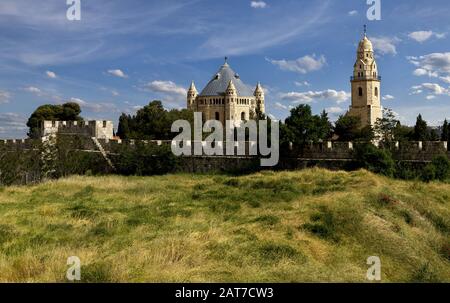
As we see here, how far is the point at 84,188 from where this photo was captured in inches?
749

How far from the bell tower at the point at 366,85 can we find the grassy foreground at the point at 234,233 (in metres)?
39.3

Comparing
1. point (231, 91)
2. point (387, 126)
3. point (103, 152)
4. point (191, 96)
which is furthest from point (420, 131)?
point (191, 96)

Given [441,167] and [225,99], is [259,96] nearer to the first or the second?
[225,99]

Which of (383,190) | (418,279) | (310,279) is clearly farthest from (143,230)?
(383,190)

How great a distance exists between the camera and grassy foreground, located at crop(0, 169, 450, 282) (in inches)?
306

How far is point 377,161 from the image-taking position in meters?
21.0

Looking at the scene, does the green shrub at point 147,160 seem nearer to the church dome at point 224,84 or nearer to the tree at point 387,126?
the tree at point 387,126

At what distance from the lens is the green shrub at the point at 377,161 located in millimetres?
20812

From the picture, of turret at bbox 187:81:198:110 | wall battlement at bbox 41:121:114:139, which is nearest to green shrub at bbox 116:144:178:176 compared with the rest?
wall battlement at bbox 41:121:114:139

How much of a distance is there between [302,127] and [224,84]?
137 feet

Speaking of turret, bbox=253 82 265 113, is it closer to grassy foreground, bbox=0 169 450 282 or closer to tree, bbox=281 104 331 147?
tree, bbox=281 104 331 147

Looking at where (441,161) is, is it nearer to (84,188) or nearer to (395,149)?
(395,149)

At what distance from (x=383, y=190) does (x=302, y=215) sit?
4.51m

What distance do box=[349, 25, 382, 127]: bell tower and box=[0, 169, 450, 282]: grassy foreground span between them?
129ft
